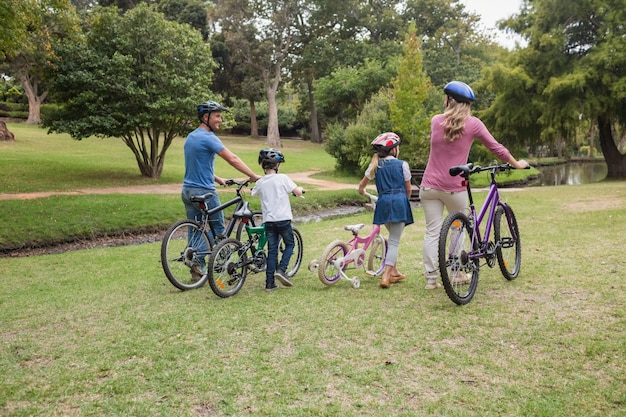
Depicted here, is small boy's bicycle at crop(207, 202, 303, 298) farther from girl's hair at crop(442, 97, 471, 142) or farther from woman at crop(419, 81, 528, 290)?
girl's hair at crop(442, 97, 471, 142)

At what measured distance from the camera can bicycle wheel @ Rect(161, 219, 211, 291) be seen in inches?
223

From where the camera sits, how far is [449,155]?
16.6 feet

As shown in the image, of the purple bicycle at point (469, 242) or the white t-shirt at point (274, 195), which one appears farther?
the white t-shirt at point (274, 195)

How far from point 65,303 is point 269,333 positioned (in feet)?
8.85

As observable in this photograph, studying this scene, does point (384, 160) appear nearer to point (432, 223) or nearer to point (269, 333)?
point (432, 223)

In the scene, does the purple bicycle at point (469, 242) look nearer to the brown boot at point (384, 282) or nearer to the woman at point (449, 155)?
the woman at point (449, 155)

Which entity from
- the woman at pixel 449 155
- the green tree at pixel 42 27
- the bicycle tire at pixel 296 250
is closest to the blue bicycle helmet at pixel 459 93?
the woman at pixel 449 155

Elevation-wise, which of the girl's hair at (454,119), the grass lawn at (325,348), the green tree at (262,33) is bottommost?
the grass lawn at (325,348)

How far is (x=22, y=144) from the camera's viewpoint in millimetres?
26781

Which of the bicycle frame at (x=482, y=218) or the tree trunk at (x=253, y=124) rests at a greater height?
the tree trunk at (x=253, y=124)

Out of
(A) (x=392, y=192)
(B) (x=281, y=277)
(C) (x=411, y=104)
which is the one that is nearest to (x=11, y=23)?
(B) (x=281, y=277)

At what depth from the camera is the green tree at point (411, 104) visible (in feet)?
70.6

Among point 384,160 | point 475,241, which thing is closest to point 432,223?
point 475,241

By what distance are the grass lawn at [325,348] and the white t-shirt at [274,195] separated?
0.86 meters
